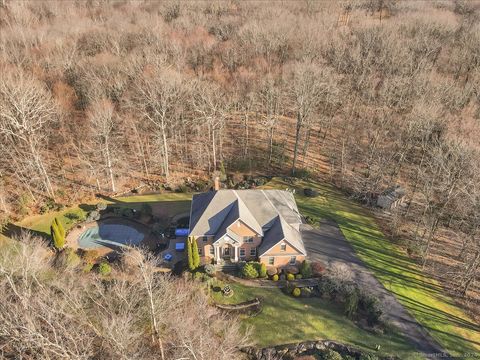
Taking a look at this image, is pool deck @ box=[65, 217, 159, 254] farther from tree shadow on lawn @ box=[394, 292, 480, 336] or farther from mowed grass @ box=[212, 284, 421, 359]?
tree shadow on lawn @ box=[394, 292, 480, 336]

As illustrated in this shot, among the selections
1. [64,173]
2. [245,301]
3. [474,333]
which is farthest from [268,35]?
[474,333]

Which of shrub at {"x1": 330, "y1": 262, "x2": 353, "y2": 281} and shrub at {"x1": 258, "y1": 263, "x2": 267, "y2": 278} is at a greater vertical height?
shrub at {"x1": 258, "y1": 263, "x2": 267, "y2": 278}

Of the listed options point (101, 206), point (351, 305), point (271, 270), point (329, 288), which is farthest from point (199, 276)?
point (101, 206)

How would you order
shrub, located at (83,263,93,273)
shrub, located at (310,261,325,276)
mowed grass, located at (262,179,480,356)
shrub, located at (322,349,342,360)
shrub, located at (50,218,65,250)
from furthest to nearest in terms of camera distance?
1. shrub, located at (50,218,65,250)
2. shrub, located at (310,261,325,276)
3. shrub, located at (83,263,93,273)
4. mowed grass, located at (262,179,480,356)
5. shrub, located at (322,349,342,360)

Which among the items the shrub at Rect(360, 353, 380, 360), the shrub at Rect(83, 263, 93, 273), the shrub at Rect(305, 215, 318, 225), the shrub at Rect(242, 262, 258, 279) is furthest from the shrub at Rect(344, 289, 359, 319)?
the shrub at Rect(83, 263, 93, 273)

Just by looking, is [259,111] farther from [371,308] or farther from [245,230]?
[371,308]

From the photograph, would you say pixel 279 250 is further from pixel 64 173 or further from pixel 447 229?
pixel 64 173
